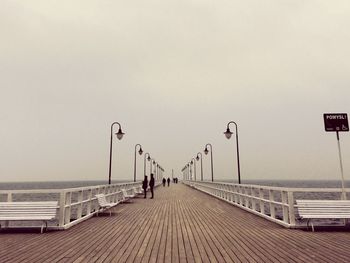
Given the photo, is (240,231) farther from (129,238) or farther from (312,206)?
(129,238)

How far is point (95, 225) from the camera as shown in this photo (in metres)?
10.1

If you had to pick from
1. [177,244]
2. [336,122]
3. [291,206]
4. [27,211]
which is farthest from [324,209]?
[27,211]

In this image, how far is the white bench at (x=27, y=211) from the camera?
28.5 ft

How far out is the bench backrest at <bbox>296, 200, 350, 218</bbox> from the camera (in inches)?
345

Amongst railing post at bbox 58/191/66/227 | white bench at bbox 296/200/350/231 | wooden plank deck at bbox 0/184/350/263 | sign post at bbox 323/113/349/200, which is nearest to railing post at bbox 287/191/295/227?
white bench at bbox 296/200/350/231

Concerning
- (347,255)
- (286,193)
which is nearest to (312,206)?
(286,193)

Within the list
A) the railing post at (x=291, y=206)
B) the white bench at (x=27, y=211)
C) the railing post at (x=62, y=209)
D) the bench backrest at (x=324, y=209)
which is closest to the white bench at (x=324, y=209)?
the bench backrest at (x=324, y=209)

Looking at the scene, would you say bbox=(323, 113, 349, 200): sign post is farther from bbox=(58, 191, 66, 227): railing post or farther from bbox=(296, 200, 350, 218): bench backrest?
bbox=(58, 191, 66, 227): railing post

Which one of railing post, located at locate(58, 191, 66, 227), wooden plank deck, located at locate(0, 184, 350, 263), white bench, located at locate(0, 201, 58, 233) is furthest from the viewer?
railing post, located at locate(58, 191, 66, 227)

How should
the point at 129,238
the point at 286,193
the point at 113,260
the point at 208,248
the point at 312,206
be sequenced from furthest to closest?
the point at 286,193
the point at 312,206
the point at 129,238
the point at 208,248
the point at 113,260

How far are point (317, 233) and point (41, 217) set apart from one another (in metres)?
7.71

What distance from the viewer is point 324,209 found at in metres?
8.90

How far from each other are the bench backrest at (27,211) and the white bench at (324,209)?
23.5ft

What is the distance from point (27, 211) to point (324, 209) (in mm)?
8639
